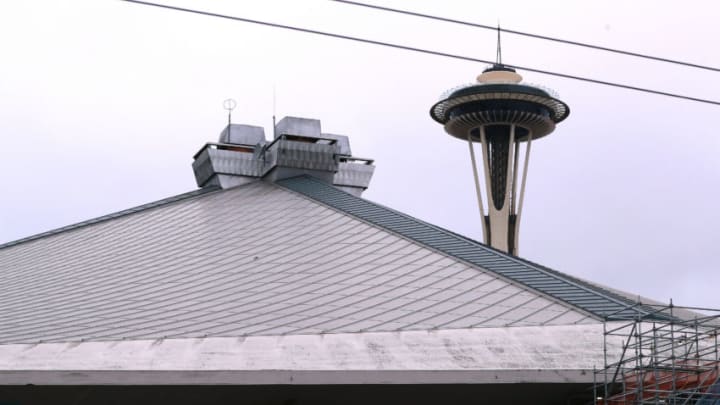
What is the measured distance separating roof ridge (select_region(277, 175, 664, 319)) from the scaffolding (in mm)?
557

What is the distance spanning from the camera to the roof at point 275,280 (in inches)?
938

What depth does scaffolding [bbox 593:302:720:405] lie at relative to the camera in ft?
69.5

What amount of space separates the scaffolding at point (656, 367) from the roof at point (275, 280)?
3.24 ft

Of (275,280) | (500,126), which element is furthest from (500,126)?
(275,280)

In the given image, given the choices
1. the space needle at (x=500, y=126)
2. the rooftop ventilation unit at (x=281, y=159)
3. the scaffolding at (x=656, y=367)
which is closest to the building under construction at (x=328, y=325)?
the scaffolding at (x=656, y=367)

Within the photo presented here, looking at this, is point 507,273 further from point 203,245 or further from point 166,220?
point 166,220

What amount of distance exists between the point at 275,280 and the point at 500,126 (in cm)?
6454

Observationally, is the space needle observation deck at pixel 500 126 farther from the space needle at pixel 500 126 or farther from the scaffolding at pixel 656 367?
the scaffolding at pixel 656 367

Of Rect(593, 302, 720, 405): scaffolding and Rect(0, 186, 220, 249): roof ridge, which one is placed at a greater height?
Rect(0, 186, 220, 249): roof ridge

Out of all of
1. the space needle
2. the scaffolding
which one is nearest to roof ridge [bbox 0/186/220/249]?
the scaffolding

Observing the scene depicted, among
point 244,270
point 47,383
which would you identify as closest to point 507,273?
point 244,270

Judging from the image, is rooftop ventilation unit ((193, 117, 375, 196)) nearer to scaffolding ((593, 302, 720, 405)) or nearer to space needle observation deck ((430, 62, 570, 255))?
scaffolding ((593, 302, 720, 405))

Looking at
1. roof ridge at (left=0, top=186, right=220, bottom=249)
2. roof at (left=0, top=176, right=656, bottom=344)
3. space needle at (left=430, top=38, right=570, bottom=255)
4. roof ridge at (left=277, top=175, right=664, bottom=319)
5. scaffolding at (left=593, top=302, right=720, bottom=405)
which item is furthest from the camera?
space needle at (left=430, top=38, right=570, bottom=255)

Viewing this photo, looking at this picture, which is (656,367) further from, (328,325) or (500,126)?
(500,126)
